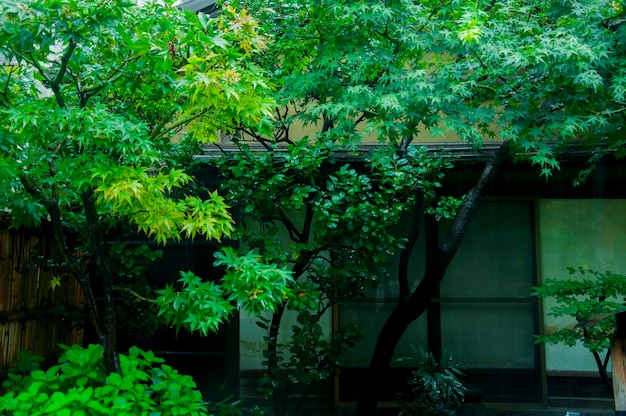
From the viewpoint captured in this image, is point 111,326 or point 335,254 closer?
point 111,326

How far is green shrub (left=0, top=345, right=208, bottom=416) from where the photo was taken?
4.79 metres

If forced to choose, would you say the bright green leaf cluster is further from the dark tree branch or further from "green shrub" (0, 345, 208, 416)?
the dark tree branch

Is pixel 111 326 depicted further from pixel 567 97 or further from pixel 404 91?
pixel 567 97

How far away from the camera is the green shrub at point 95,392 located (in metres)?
4.79

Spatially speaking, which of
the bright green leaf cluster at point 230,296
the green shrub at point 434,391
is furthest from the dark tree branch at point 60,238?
the green shrub at point 434,391

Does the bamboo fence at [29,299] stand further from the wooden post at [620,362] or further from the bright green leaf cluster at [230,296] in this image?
the wooden post at [620,362]

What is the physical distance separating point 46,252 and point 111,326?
7.47ft

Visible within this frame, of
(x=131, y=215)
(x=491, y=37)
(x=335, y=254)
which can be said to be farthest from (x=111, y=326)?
(x=491, y=37)

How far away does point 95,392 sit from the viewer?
4.95 m

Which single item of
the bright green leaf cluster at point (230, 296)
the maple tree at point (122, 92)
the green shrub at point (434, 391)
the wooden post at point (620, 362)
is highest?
the maple tree at point (122, 92)

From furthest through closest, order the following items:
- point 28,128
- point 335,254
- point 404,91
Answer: point 335,254 → point 404,91 → point 28,128

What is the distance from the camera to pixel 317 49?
247 inches

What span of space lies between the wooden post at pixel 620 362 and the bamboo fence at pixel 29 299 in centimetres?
549

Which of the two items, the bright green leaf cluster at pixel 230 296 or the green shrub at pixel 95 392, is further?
the green shrub at pixel 95 392
